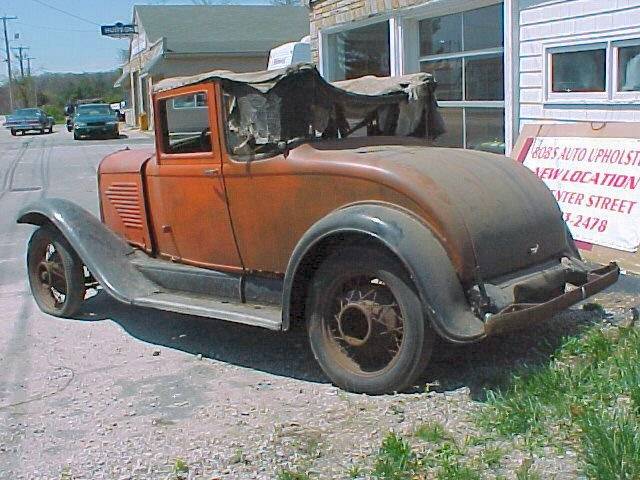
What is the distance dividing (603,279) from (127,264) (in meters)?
3.30

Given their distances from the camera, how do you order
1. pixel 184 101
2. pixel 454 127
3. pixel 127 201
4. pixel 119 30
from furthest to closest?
pixel 119 30
pixel 454 127
pixel 127 201
pixel 184 101

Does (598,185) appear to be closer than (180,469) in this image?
No

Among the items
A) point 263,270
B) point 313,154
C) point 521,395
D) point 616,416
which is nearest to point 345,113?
point 313,154

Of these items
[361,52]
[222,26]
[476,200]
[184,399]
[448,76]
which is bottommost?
[184,399]

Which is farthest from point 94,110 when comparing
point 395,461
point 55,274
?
point 395,461

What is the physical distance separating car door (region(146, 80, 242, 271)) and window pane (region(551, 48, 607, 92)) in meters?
4.31

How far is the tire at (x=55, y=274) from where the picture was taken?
247 inches

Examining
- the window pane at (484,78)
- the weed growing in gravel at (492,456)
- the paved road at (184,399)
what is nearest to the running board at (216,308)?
the paved road at (184,399)

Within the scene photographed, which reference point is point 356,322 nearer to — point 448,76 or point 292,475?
point 292,475

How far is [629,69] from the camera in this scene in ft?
Answer: 24.9

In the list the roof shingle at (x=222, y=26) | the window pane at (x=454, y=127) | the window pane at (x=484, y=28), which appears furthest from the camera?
the roof shingle at (x=222, y=26)

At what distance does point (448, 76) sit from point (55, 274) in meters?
6.58

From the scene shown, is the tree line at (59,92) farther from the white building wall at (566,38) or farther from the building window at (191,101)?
the building window at (191,101)

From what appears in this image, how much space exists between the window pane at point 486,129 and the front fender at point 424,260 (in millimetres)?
5852
